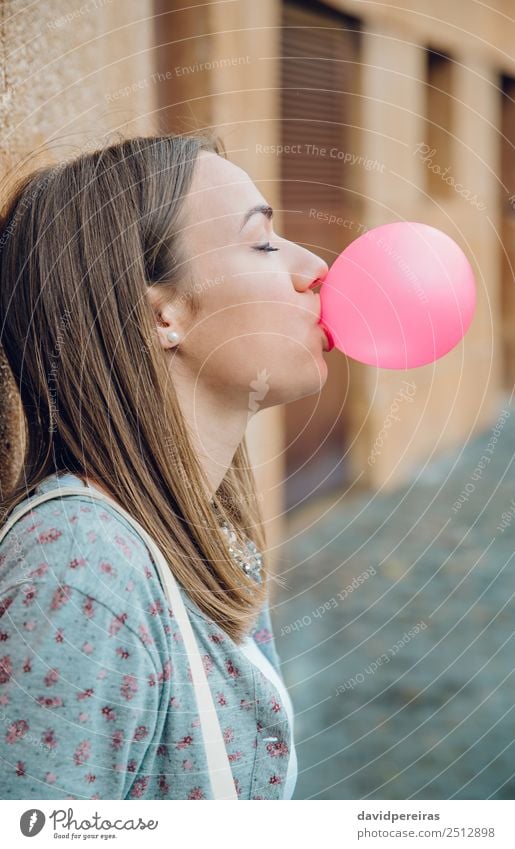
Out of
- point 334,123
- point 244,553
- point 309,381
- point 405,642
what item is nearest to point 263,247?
point 309,381

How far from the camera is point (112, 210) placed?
0.84 metres

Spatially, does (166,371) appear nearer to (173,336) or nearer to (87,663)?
(173,336)

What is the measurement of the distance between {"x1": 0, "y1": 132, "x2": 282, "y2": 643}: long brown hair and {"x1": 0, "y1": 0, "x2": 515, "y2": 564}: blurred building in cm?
30

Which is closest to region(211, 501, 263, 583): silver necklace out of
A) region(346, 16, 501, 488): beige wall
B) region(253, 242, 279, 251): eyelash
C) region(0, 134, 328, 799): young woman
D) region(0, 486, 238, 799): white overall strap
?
region(0, 134, 328, 799): young woman

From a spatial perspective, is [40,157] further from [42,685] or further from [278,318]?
[42,685]

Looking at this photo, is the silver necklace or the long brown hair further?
the silver necklace

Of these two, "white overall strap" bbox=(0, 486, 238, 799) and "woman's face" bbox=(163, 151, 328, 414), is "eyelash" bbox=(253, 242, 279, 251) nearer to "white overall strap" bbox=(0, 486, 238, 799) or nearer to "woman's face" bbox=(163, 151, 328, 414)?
"woman's face" bbox=(163, 151, 328, 414)

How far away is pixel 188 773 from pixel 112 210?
508 millimetres

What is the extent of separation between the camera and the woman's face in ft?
2.84

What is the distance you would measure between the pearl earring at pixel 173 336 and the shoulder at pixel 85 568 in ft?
0.64

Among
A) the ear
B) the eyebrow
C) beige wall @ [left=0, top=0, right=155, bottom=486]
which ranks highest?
beige wall @ [left=0, top=0, right=155, bottom=486]

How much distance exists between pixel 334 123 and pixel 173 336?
1134mm

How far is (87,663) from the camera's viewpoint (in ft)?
2.33
